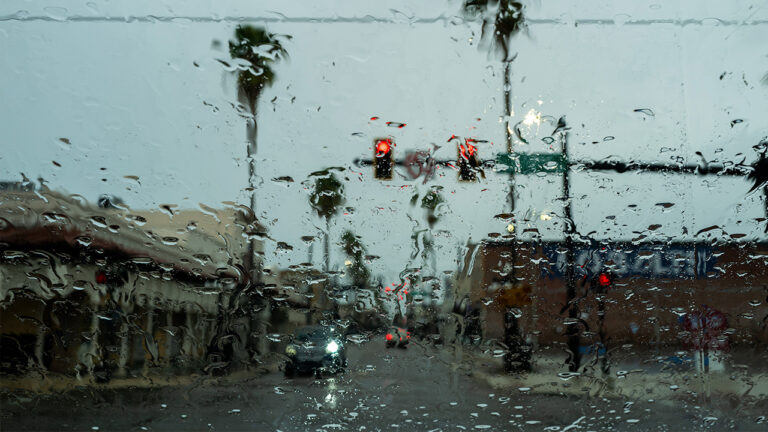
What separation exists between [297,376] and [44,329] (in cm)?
178

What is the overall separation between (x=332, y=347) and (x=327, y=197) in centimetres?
109

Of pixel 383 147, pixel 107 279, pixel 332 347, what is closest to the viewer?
pixel 107 279

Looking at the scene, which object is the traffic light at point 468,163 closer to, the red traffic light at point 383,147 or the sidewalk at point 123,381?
the red traffic light at point 383,147

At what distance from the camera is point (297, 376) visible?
369 centimetres

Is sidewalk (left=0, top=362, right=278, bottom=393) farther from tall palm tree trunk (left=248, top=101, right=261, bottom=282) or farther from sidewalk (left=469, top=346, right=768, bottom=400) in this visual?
sidewalk (left=469, top=346, right=768, bottom=400)

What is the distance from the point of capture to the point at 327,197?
152 inches

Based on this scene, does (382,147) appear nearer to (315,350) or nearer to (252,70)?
(252,70)

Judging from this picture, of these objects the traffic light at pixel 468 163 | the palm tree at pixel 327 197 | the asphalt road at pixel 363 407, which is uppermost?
the traffic light at pixel 468 163

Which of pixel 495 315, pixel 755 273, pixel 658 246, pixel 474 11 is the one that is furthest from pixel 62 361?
pixel 755 273

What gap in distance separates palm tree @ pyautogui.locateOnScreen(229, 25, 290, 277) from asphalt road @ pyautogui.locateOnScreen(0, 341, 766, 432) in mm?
950

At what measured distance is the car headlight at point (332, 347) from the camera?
3.71 meters

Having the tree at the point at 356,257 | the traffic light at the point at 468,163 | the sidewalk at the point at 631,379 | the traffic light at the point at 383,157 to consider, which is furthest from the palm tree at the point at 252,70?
the sidewalk at the point at 631,379

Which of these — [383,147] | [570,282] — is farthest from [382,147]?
[570,282]

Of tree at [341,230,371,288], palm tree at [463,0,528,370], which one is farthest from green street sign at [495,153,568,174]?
tree at [341,230,371,288]
